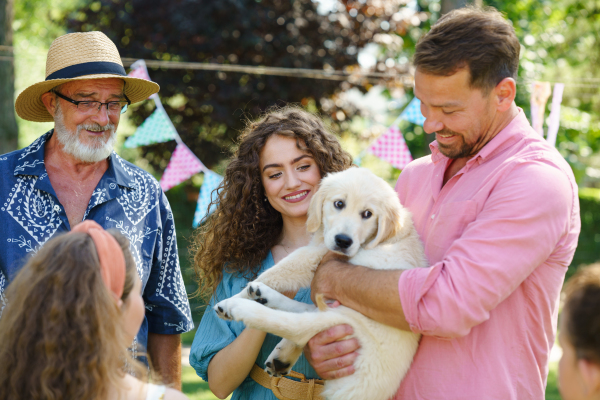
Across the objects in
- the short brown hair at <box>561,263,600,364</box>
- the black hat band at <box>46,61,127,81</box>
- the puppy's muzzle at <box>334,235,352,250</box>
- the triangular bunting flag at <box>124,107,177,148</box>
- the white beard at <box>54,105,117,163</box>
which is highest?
the black hat band at <box>46,61,127,81</box>

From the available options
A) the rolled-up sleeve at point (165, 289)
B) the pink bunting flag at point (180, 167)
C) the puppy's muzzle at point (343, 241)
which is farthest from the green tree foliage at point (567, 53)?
the rolled-up sleeve at point (165, 289)

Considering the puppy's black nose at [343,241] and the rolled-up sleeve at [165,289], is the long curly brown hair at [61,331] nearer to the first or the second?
the puppy's black nose at [343,241]

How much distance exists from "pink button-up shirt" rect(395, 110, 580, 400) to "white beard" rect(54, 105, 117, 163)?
215cm

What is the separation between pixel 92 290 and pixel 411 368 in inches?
56.7

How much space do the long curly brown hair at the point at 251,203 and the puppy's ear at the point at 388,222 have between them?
0.52 m

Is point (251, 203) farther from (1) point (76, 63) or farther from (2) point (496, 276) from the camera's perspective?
(2) point (496, 276)

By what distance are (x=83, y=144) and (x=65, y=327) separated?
5.96 ft

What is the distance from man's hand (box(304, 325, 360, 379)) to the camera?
97.0 inches

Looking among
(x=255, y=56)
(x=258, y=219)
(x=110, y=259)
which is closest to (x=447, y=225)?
(x=258, y=219)

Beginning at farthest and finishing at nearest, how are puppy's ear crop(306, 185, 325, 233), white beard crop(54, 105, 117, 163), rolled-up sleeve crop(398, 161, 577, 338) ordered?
white beard crop(54, 105, 117, 163) < puppy's ear crop(306, 185, 325, 233) < rolled-up sleeve crop(398, 161, 577, 338)

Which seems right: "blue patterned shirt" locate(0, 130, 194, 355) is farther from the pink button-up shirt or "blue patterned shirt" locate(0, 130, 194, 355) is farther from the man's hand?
the pink button-up shirt

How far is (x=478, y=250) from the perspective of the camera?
2.00 meters

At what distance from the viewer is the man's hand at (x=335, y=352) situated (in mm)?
2465

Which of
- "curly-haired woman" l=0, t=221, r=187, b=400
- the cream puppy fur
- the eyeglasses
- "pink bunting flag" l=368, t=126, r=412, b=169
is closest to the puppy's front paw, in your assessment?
the cream puppy fur
